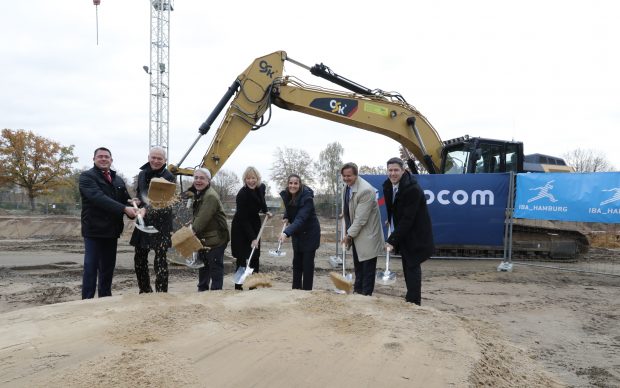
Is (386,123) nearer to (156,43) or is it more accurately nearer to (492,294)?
(492,294)

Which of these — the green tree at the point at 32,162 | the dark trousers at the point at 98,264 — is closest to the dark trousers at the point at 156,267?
the dark trousers at the point at 98,264

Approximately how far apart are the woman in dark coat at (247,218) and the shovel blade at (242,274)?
201 millimetres

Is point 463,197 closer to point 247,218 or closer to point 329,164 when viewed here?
point 247,218

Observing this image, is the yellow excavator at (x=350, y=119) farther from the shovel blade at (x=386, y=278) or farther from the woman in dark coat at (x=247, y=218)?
the shovel blade at (x=386, y=278)

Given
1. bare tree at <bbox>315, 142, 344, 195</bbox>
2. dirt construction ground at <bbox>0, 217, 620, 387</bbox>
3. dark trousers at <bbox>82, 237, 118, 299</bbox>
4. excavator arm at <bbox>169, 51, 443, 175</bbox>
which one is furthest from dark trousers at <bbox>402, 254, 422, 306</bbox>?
bare tree at <bbox>315, 142, 344, 195</bbox>

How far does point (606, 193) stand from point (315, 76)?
20.2 feet

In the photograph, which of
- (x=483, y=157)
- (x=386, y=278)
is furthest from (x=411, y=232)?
(x=483, y=157)

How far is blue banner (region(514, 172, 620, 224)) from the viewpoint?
728 centimetres

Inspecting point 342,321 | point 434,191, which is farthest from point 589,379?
point 434,191

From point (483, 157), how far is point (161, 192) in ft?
27.0

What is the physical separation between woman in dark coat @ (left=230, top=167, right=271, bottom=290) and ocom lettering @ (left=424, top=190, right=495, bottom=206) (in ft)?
Answer: 15.7

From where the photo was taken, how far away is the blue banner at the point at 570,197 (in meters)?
7.28

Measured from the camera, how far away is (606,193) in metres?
7.30

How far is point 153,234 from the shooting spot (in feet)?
14.9
